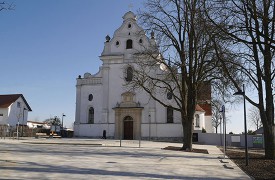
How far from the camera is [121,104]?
4619 cm

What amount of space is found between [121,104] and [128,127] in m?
3.53

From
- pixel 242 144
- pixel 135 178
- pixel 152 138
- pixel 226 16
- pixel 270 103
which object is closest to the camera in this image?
pixel 135 178

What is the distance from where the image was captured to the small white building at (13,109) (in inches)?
2263

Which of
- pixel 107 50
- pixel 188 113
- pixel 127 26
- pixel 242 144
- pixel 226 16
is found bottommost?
pixel 242 144

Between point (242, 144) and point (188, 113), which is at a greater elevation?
point (188, 113)

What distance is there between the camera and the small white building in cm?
5747

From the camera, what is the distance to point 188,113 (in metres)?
25.5

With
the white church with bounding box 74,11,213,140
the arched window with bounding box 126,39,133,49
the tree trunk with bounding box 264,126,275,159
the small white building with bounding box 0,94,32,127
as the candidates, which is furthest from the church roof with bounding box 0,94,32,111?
the tree trunk with bounding box 264,126,275,159

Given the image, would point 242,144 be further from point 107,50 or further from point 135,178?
point 135,178

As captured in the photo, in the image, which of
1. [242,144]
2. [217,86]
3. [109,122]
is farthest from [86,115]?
[217,86]

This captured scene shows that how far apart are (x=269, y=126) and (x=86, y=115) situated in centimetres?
3366

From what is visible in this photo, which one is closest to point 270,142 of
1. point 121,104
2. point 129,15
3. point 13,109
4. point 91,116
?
point 121,104

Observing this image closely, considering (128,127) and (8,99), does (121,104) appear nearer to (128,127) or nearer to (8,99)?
(128,127)

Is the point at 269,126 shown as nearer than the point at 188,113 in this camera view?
Yes
